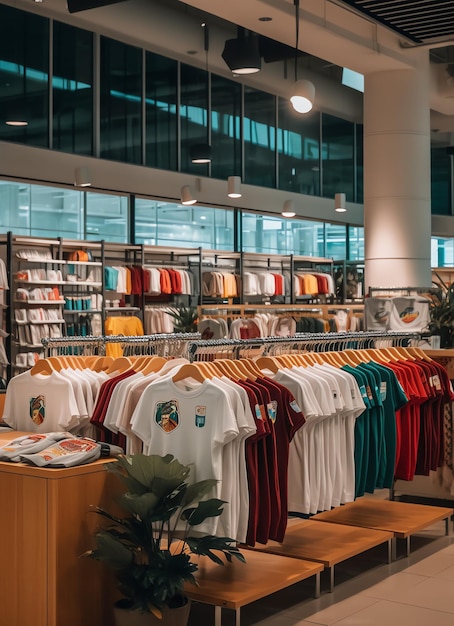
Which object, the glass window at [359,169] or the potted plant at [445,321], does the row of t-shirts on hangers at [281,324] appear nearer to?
the potted plant at [445,321]

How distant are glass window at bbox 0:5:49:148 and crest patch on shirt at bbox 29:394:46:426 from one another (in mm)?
7228

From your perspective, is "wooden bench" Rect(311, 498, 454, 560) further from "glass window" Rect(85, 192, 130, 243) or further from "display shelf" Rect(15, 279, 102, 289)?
"glass window" Rect(85, 192, 130, 243)

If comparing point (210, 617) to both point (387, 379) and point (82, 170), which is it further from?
point (82, 170)

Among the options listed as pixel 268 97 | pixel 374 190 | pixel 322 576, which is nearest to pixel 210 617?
pixel 322 576

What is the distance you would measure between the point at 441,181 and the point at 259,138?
6.38 m

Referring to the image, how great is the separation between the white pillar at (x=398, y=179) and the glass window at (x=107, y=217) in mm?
4537

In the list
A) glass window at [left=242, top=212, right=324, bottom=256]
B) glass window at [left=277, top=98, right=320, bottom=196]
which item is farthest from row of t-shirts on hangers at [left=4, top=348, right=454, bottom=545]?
glass window at [left=277, top=98, right=320, bottom=196]

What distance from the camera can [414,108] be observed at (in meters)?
10.4

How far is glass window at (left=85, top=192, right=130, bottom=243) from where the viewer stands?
13.1 meters

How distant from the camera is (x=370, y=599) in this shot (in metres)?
4.91

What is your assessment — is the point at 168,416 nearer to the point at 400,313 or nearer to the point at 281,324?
the point at 400,313

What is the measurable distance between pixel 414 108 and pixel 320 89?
6.93 meters

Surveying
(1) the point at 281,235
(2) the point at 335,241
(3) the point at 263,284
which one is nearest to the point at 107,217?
(3) the point at 263,284

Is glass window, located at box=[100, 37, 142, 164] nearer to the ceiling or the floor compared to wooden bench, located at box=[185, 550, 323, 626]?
nearer to the ceiling
